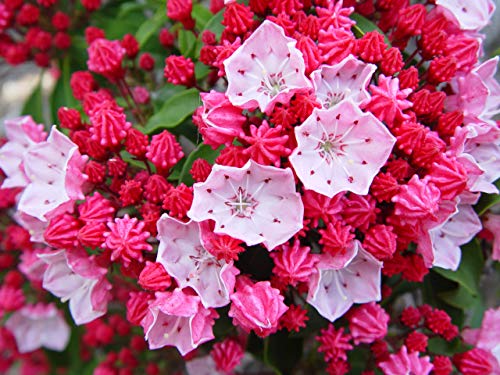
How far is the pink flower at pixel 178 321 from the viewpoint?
1417 millimetres

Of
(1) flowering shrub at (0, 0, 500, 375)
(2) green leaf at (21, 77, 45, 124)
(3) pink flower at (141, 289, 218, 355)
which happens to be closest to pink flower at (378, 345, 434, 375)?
(1) flowering shrub at (0, 0, 500, 375)

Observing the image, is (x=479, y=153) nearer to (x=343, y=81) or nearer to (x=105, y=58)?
(x=343, y=81)

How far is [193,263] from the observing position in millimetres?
1541

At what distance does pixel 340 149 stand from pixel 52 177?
2.90 feet

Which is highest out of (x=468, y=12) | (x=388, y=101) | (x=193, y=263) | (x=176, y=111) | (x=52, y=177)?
(x=468, y=12)

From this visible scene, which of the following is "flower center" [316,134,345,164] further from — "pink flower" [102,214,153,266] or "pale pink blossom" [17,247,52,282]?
"pale pink blossom" [17,247,52,282]

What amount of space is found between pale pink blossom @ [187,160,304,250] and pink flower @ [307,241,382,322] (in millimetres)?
164

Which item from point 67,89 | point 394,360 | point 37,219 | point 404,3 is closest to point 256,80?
point 404,3

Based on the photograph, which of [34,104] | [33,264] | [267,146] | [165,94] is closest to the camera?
[267,146]

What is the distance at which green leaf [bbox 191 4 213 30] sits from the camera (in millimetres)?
1999

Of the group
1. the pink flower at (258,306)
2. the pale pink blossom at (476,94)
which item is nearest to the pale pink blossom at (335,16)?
the pale pink blossom at (476,94)

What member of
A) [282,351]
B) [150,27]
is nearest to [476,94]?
[282,351]

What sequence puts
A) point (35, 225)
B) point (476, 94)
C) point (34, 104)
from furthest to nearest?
point (34, 104)
point (35, 225)
point (476, 94)

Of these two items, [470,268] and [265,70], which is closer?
[265,70]
